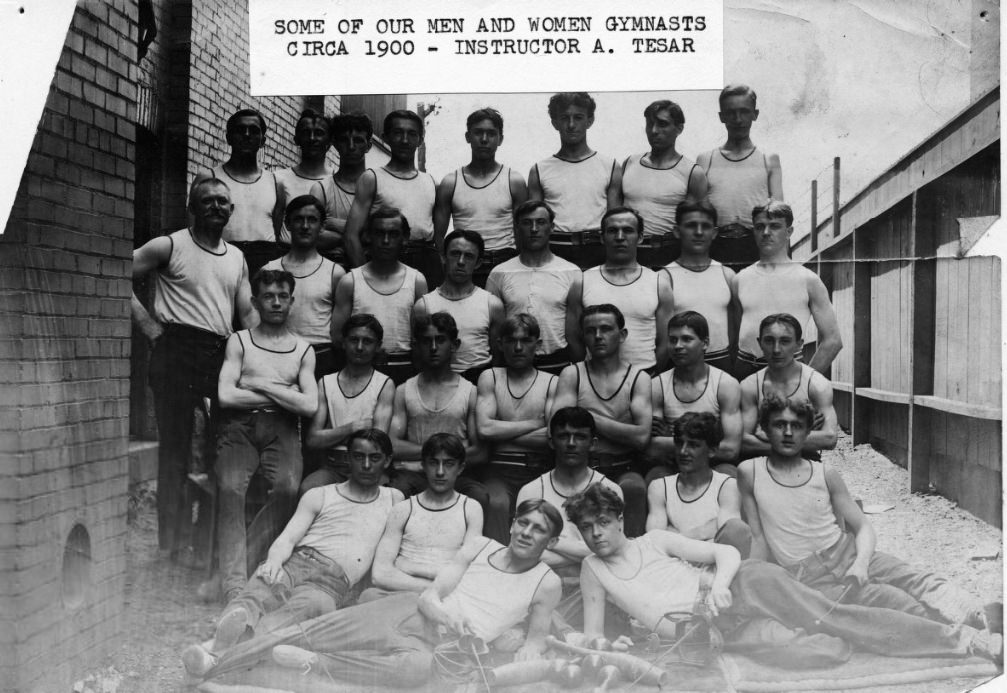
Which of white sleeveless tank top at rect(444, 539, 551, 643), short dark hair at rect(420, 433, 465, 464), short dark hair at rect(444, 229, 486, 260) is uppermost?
short dark hair at rect(444, 229, 486, 260)

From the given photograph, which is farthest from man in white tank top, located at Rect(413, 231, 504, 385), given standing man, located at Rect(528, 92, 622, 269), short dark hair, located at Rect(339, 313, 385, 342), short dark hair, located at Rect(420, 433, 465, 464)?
standing man, located at Rect(528, 92, 622, 269)

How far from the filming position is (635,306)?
4.16 metres

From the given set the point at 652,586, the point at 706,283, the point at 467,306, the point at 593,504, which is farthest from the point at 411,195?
the point at 652,586

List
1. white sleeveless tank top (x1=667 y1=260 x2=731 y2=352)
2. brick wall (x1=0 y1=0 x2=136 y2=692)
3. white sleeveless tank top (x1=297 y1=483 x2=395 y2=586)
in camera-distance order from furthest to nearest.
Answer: white sleeveless tank top (x1=667 y1=260 x2=731 y2=352), white sleeveless tank top (x1=297 y1=483 x2=395 y2=586), brick wall (x1=0 y1=0 x2=136 y2=692)

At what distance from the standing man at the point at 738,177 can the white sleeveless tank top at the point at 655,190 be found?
12 cm

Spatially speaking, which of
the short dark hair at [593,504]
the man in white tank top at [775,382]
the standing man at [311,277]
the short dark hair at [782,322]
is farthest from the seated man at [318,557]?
the short dark hair at [782,322]

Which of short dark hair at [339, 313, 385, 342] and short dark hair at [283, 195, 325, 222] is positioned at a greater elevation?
short dark hair at [283, 195, 325, 222]

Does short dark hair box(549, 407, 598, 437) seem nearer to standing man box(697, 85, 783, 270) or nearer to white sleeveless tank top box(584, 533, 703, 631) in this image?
white sleeveless tank top box(584, 533, 703, 631)

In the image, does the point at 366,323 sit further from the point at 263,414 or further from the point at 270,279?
the point at 263,414

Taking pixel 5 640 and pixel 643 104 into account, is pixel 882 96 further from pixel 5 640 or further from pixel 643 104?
pixel 5 640

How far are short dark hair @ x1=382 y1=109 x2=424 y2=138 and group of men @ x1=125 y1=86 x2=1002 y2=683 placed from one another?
13 millimetres

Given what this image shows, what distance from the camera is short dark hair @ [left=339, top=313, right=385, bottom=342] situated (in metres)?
4.16

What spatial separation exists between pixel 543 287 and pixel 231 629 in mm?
2073

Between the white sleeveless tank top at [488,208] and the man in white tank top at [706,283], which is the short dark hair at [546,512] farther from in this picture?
the white sleeveless tank top at [488,208]
